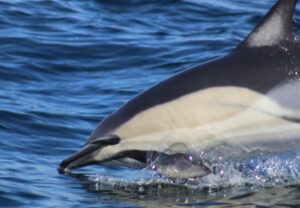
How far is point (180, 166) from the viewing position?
8.06 meters

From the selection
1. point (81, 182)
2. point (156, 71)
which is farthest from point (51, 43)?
point (81, 182)

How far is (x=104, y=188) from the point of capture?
8438 mm

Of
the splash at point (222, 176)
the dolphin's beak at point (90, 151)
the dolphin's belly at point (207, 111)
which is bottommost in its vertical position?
the splash at point (222, 176)

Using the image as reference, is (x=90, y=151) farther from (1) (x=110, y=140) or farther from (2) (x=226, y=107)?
(2) (x=226, y=107)

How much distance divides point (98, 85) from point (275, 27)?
4780 mm

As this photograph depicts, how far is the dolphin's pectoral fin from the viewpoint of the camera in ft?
26.3

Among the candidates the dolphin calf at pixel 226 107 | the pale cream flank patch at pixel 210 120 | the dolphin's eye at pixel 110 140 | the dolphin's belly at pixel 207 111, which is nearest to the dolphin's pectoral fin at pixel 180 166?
the dolphin calf at pixel 226 107

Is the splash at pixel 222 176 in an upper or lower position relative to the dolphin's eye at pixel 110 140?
lower

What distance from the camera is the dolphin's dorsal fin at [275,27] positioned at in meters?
8.02

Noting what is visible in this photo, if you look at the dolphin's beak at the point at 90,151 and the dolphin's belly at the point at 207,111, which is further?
the dolphin's beak at the point at 90,151

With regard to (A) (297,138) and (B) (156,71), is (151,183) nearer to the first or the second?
(A) (297,138)

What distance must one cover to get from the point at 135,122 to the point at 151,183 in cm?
62

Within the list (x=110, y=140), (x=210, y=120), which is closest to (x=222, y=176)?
(x=210, y=120)

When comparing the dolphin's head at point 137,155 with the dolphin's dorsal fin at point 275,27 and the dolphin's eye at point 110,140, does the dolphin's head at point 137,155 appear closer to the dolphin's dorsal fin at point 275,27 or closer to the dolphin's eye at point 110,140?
the dolphin's eye at point 110,140
